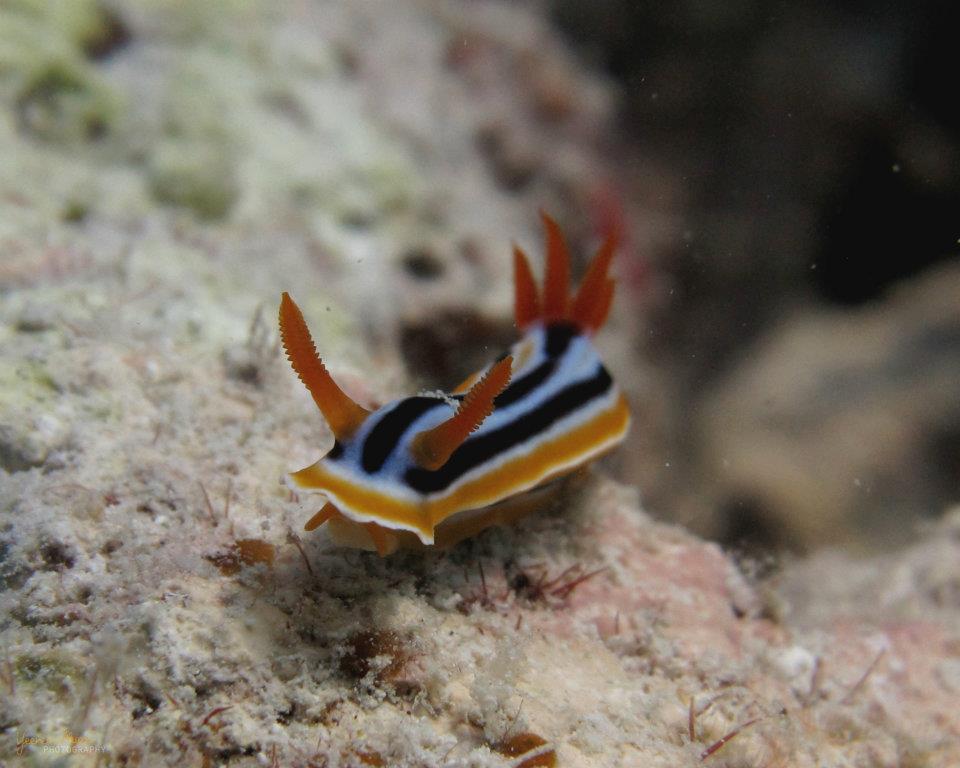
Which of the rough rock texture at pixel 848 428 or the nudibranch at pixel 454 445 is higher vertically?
the nudibranch at pixel 454 445

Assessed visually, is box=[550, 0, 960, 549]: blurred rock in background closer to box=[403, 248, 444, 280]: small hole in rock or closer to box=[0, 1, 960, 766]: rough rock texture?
box=[0, 1, 960, 766]: rough rock texture

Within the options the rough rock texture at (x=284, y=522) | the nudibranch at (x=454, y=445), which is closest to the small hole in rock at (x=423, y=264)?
the rough rock texture at (x=284, y=522)

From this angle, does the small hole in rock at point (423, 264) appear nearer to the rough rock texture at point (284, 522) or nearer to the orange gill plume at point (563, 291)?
the rough rock texture at point (284, 522)

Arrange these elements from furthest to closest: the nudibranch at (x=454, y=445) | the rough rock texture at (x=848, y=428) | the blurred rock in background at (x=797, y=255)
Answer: the blurred rock in background at (x=797, y=255), the rough rock texture at (x=848, y=428), the nudibranch at (x=454, y=445)

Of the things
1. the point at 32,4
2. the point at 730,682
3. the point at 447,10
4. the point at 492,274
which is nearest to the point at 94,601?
the point at 730,682

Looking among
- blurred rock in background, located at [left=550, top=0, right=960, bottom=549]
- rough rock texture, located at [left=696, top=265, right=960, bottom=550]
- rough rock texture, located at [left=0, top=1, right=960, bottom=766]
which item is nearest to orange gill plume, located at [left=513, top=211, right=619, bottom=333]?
rough rock texture, located at [left=0, top=1, right=960, bottom=766]

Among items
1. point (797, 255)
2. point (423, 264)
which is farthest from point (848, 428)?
point (423, 264)

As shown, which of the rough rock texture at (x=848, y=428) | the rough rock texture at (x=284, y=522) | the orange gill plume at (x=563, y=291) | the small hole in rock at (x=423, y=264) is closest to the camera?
the rough rock texture at (x=284, y=522)
